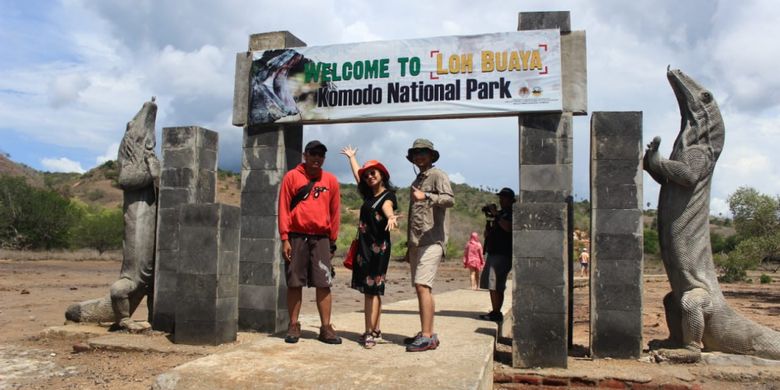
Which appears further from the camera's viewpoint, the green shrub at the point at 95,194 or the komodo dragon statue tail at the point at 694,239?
the green shrub at the point at 95,194

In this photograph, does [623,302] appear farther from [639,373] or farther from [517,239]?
[517,239]

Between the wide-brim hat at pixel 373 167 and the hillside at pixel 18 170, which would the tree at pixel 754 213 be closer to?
the wide-brim hat at pixel 373 167

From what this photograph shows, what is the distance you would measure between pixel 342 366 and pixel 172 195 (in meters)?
4.30

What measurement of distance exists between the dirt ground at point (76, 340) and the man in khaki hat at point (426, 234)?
3.98ft

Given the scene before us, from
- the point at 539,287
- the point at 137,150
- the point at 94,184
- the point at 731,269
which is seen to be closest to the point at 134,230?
the point at 137,150

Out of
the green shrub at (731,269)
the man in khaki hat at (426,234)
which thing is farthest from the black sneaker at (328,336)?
the green shrub at (731,269)

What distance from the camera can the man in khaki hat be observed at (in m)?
4.96

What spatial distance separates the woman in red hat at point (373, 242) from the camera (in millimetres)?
A: 5070

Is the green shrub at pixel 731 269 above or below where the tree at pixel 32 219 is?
below

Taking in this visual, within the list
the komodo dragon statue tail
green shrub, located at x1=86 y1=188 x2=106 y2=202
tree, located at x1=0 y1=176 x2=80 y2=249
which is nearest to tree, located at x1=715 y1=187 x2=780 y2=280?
the komodo dragon statue tail

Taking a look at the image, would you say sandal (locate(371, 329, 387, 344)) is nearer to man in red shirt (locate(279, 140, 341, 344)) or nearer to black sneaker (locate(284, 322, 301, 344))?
man in red shirt (locate(279, 140, 341, 344))

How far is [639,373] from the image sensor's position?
5.56 metres

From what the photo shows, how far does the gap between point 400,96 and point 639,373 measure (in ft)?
13.5

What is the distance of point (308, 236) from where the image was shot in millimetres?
5281
